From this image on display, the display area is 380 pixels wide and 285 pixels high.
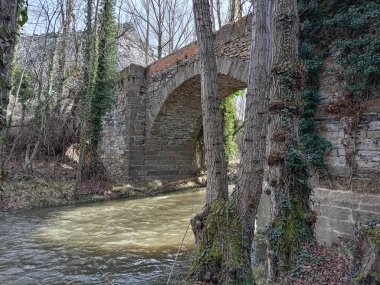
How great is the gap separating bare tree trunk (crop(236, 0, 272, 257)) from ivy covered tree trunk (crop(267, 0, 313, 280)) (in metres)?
0.55

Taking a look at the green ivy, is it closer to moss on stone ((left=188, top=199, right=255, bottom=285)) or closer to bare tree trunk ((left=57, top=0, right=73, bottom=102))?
bare tree trunk ((left=57, top=0, right=73, bottom=102))

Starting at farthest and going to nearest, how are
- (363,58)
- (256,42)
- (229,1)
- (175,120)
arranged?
1. (229,1)
2. (175,120)
3. (363,58)
4. (256,42)

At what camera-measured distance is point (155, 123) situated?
36.6 ft

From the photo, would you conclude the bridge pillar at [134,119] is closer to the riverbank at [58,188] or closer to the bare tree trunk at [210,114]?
the riverbank at [58,188]

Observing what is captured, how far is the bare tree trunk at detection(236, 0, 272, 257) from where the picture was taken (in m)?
3.20

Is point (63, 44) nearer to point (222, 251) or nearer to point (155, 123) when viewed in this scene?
point (155, 123)

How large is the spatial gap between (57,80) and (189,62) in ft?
17.1

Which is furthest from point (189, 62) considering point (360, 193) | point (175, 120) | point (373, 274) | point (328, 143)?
point (373, 274)

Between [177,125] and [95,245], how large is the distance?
6.42m

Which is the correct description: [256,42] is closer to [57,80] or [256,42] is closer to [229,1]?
[57,80]

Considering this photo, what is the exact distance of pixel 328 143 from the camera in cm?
523

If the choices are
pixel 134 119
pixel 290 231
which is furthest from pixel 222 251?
pixel 134 119

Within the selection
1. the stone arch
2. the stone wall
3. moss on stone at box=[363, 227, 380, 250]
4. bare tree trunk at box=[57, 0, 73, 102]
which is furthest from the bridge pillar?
moss on stone at box=[363, 227, 380, 250]

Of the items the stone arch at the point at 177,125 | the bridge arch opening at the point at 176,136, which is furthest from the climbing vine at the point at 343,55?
the bridge arch opening at the point at 176,136
